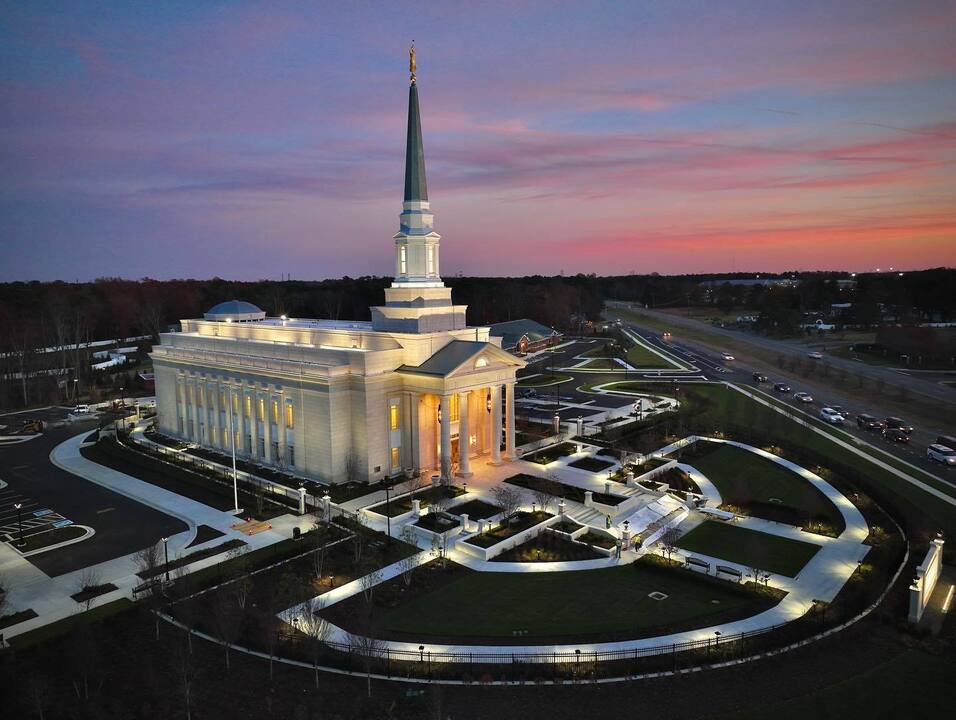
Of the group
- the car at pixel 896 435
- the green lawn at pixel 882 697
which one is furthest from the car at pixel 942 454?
the green lawn at pixel 882 697

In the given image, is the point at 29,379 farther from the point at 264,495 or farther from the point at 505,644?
the point at 505,644

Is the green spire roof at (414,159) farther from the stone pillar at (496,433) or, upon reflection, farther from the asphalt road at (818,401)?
the asphalt road at (818,401)

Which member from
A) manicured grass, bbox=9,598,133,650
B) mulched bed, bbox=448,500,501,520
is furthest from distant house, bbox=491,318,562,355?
manicured grass, bbox=9,598,133,650

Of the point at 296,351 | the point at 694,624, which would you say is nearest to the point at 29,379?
the point at 296,351

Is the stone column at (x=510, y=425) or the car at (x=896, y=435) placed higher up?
the stone column at (x=510, y=425)

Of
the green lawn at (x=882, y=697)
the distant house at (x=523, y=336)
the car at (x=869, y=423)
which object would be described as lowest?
the green lawn at (x=882, y=697)

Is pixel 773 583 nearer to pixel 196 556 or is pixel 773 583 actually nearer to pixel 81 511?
pixel 196 556

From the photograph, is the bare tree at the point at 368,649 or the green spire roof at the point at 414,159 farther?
the green spire roof at the point at 414,159
